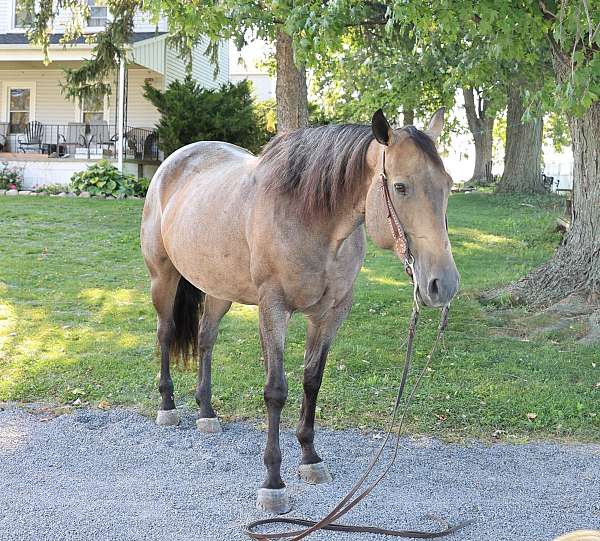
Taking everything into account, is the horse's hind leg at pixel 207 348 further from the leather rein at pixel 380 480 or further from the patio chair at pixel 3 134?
the patio chair at pixel 3 134

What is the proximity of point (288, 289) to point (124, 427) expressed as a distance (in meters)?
1.97

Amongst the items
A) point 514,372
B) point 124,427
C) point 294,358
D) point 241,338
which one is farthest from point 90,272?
point 514,372

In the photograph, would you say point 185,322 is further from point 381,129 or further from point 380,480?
point 381,129

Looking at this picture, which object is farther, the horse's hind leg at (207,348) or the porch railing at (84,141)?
the porch railing at (84,141)

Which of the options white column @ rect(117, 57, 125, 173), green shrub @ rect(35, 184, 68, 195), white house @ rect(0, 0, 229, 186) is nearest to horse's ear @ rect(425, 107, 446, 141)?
white column @ rect(117, 57, 125, 173)

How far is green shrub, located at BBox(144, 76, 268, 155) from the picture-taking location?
1844 cm

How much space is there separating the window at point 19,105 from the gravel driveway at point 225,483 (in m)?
19.6

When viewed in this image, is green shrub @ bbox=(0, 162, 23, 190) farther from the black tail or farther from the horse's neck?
the horse's neck

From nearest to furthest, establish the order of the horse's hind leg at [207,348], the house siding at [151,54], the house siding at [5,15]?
the horse's hind leg at [207,348] → the house siding at [151,54] → the house siding at [5,15]

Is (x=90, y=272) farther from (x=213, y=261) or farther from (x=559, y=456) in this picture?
(x=559, y=456)

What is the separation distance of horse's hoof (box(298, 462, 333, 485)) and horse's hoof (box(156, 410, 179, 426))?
139cm

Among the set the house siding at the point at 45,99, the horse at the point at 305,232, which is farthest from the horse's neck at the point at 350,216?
the house siding at the point at 45,99

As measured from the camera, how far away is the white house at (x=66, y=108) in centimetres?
1966

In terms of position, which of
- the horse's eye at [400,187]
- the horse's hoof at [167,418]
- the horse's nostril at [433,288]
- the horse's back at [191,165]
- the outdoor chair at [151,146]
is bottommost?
the horse's hoof at [167,418]
